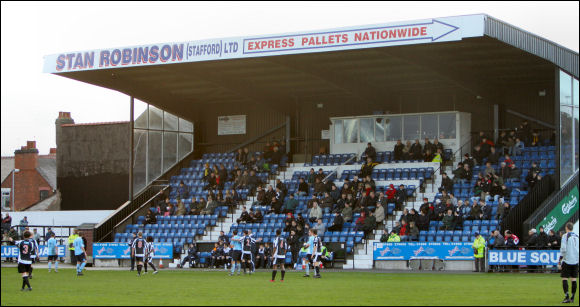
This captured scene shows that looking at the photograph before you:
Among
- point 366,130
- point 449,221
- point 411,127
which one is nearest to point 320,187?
point 366,130

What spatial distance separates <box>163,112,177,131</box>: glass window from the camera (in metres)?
47.2

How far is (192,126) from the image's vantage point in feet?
161

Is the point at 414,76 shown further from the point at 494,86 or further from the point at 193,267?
the point at 193,267

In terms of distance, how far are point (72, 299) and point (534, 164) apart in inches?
874

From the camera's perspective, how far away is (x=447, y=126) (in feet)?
135

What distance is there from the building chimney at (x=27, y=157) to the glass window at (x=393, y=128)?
1389 inches

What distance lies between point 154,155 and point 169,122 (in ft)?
7.17

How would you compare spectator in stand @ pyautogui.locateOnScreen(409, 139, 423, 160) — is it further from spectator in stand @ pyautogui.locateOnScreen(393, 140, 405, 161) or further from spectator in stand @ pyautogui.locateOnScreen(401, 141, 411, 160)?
spectator in stand @ pyautogui.locateOnScreen(393, 140, 405, 161)

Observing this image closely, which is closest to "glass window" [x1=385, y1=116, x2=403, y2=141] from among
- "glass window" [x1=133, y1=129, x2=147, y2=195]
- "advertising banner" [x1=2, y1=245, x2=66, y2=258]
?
"glass window" [x1=133, y1=129, x2=147, y2=195]

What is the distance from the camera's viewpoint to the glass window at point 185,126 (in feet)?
159

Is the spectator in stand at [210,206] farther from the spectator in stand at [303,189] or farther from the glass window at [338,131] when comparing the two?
the glass window at [338,131]

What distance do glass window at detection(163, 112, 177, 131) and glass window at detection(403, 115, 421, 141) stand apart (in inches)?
512

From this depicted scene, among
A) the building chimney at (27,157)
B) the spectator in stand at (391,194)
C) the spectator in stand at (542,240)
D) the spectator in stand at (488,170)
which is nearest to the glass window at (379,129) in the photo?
the spectator in stand at (391,194)

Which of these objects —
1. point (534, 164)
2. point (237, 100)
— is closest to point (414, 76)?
point (534, 164)
